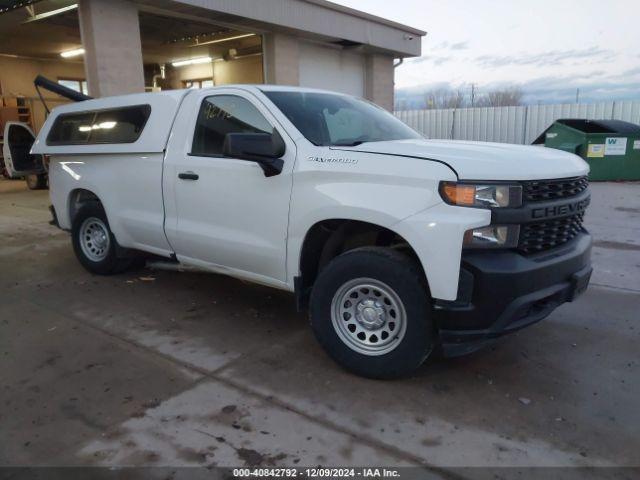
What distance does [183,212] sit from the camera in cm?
464

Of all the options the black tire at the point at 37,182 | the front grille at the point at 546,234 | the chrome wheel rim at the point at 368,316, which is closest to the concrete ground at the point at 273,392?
the chrome wheel rim at the point at 368,316

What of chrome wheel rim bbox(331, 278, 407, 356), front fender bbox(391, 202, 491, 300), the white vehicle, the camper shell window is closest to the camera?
front fender bbox(391, 202, 491, 300)

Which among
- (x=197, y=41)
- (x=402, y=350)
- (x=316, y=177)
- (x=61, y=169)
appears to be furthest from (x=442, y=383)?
(x=197, y=41)

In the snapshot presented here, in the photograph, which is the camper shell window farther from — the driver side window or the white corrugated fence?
the white corrugated fence

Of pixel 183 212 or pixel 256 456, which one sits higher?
pixel 183 212

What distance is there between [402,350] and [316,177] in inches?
50.6

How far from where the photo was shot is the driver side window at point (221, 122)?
4.18 meters

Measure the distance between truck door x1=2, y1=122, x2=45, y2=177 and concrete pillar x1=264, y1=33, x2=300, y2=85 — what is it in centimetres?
605

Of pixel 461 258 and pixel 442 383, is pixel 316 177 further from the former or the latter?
pixel 442 383

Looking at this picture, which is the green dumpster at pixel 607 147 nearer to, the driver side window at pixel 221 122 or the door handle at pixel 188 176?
the driver side window at pixel 221 122

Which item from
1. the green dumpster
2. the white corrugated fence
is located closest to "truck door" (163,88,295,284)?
the green dumpster

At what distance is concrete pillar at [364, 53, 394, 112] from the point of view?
1728 cm

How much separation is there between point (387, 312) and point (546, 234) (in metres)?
1.12

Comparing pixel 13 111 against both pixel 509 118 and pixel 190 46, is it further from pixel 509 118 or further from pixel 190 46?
pixel 509 118
